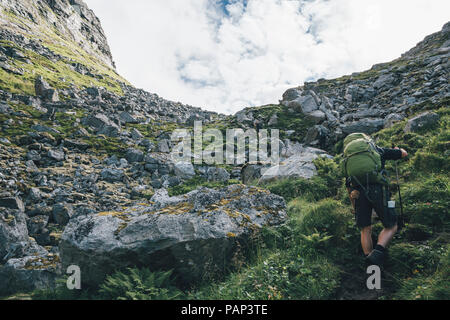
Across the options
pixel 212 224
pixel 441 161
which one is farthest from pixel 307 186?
pixel 212 224

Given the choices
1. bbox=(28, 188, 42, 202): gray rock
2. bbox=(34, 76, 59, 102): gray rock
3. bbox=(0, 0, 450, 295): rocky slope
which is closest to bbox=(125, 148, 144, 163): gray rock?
bbox=(0, 0, 450, 295): rocky slope

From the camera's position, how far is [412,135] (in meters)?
9.48

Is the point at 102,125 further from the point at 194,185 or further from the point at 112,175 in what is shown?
the point at 194,185

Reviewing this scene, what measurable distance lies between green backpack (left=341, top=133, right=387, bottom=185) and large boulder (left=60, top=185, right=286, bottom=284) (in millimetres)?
2702

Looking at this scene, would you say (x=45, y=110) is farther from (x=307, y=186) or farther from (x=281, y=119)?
(x=307, y=186)

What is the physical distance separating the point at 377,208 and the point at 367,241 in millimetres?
715

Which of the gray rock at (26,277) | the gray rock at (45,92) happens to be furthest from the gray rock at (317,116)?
the gray rock at (45,92)

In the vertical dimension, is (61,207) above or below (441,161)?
below

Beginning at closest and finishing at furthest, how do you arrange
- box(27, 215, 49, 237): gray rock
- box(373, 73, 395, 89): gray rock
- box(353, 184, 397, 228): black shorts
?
box(353, 184, 397, 228): black shorts → box(27, 215, 49, 237): gray rock → box(373, 73, 395, 89): gray rock

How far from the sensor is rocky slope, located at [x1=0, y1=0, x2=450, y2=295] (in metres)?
5.03

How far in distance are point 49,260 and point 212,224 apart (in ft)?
14.3

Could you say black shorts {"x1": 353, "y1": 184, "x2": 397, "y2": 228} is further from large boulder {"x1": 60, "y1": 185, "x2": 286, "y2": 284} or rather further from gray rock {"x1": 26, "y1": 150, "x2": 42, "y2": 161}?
gray rock {"x1": 26, "y1": 150, "x2": 42, "y2": 161}

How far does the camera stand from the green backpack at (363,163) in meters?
4.63

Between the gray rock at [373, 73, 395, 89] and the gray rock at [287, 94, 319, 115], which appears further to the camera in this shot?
the gray rock at [373, 73, 395, 89]
